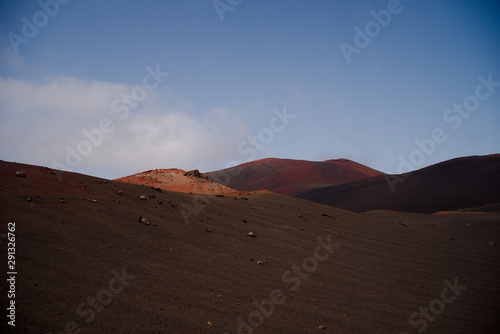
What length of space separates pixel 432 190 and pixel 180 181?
3394 cm

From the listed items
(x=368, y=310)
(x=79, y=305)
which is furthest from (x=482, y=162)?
(x=79, y=305)

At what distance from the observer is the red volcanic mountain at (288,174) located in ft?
209

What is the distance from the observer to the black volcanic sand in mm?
3510

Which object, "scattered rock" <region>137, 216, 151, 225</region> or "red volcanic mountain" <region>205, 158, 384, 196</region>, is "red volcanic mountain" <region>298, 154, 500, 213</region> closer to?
"red volcanic mountain" <region>205, 158, 384, 196</region>

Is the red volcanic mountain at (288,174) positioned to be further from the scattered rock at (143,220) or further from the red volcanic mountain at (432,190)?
the scattered rock at (143,220)

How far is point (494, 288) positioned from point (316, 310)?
192 inches

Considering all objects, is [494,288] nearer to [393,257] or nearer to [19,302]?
[393,257]

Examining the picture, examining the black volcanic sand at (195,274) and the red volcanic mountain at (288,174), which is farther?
the red volcanic mountain at (288,174)

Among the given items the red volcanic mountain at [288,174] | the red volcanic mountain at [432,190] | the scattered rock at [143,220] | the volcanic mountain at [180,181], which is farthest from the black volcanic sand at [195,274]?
the red volcanic mountain at [288,174]

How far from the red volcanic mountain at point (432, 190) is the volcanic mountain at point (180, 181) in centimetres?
2703

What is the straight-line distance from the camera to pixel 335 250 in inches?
314

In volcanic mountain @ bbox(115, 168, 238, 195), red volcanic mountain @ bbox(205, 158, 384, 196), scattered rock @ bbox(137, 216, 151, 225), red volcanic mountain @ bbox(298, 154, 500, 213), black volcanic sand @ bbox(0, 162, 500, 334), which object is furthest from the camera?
red volcanic mountain @ bbox(205, 158, 384, 196)

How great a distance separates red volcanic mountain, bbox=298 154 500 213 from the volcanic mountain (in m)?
27.0

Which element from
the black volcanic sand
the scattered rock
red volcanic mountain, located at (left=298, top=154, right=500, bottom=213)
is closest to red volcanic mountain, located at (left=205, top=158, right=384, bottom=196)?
red volcanic mountain, located at (left=298, top=154, right=500, bottom=213)
